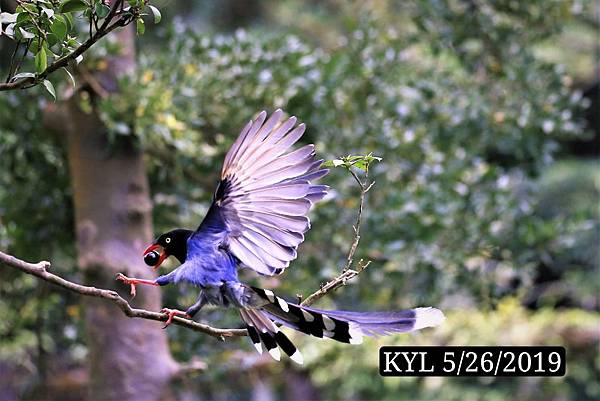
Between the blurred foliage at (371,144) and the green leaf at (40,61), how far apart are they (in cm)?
119

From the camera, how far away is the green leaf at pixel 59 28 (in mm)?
1073

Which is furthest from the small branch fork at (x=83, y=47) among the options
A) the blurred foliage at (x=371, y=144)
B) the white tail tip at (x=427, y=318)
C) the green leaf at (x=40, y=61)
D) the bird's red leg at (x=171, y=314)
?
the blurred foliage at (x=371, y=144)

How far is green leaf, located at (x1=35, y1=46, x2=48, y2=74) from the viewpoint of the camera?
109cm

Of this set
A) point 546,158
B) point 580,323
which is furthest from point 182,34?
point 580,323

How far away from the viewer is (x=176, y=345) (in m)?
2.79

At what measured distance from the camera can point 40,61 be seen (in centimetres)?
109

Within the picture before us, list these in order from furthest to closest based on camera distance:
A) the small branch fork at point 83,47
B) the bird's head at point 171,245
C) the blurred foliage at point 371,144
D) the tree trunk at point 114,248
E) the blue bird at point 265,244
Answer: the blurred foliage at point 371,144 → the tree trunk at point 114,248 → the bird's head at point 171,245 → the blue bird at point 265,244 → the small branch fork at point 83,47

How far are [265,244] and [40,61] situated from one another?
1.21 feet

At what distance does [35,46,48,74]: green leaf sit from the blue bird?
268 millimetres

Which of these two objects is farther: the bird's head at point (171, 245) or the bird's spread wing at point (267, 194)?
the bird's head at point (171, 245)

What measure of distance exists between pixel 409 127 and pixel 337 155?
29cm

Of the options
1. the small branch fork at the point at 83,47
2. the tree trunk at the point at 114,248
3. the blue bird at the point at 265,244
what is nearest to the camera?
the small branch fork at the point at 83,47

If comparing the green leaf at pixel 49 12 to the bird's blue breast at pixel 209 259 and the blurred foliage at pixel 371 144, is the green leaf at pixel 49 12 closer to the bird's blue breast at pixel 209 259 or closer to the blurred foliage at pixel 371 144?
the bird's blue breast at pixel 209 259

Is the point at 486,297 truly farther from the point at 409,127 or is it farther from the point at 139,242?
the point at 139,242
